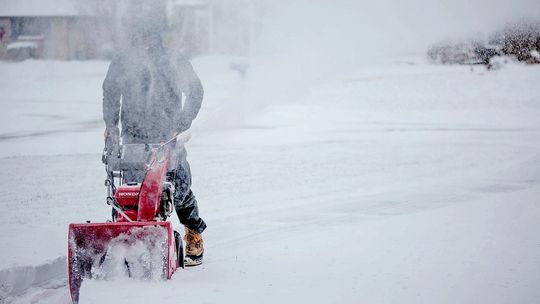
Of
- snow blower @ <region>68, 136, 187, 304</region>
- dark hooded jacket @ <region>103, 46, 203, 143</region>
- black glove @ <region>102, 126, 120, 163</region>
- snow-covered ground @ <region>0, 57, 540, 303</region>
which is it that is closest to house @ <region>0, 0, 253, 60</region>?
snow-covered ground @ <region>0, 57, 540, 303</region>

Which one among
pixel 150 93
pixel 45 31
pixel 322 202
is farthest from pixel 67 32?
pixel 150 93

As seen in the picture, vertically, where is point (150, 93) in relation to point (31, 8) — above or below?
above

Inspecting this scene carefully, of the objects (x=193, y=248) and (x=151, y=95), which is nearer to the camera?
(x=151, y=95)

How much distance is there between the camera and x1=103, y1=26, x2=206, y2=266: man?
12.2 feet

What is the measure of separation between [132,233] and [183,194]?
25.7 inches

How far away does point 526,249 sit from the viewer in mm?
4266

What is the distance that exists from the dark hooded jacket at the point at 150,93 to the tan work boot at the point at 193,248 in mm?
706

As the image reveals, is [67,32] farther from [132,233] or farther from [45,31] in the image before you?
[132,233]

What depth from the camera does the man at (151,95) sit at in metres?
3.72

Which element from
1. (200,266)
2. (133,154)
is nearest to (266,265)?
(200,266)

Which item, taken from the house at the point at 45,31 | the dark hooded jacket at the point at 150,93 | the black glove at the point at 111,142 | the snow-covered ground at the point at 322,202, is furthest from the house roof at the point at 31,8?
the black glove at the point at 111,142

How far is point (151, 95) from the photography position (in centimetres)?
379

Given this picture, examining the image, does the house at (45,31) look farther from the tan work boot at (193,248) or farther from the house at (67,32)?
the tan work boot at (193,248)

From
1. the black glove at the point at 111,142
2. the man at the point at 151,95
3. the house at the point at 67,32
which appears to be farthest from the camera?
the house at the point at 67,32
